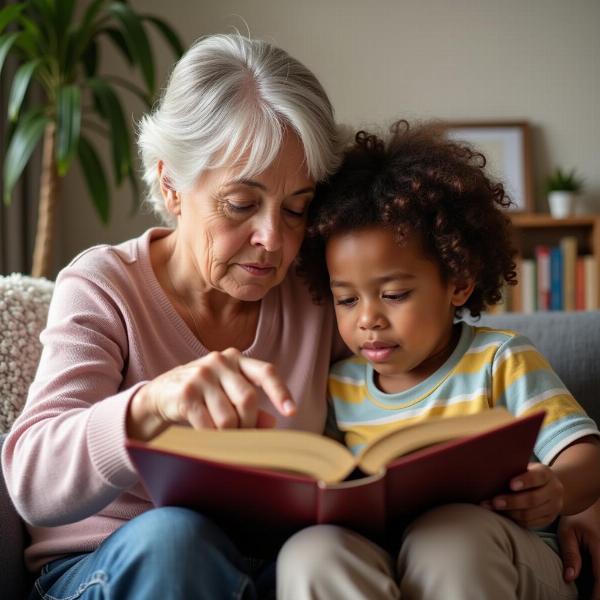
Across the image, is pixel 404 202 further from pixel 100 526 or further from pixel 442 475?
pixel 100 526

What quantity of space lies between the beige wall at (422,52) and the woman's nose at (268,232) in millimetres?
2700

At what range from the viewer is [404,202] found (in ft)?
4.72

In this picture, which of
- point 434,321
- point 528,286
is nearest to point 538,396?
point 434,321

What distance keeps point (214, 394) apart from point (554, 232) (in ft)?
10.8

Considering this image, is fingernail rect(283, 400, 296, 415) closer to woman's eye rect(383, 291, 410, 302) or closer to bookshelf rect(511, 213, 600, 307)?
woman's eye rect(383, 291, 410, 302)

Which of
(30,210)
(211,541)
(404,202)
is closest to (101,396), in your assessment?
(211,541)

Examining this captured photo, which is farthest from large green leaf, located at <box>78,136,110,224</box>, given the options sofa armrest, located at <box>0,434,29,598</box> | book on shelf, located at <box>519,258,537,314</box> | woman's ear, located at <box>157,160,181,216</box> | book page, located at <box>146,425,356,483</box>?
book page, located at <box>146,425,356,483</box>

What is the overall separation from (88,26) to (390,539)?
2285 mm

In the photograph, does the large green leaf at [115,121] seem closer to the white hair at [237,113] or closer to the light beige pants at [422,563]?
the white hair at [237,113]

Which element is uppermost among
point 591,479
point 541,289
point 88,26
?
point 88,26

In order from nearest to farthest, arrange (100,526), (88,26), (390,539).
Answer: (390,539) → (100,526) → (88,26)

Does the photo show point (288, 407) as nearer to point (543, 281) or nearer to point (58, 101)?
point (58, 101)

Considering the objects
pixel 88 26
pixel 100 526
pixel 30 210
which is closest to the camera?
pixel 100 526

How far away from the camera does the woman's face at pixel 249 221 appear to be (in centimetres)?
138
